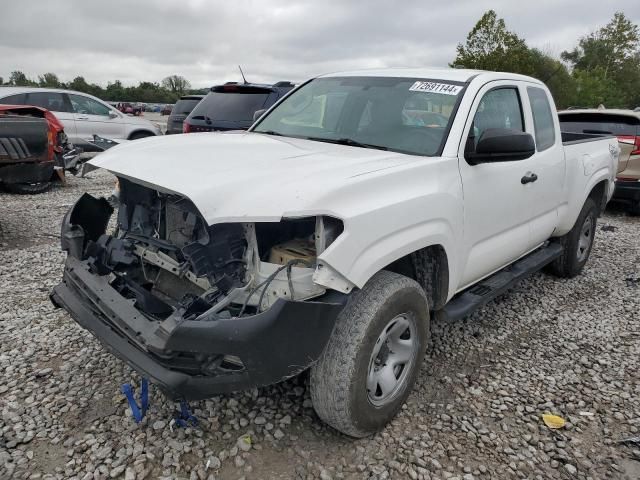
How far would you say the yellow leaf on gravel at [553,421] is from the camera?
285 centimetres

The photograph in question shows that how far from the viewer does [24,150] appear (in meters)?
6.25

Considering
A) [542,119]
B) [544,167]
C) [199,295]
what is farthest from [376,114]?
[199,295]

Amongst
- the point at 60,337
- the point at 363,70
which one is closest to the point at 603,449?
the point at 363,70

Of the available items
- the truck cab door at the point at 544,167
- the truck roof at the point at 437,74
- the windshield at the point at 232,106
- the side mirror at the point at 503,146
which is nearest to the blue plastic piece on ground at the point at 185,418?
the side mirror at the point at 503,146

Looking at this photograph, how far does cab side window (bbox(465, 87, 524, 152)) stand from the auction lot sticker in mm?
199

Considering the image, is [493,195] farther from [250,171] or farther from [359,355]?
[250,171]

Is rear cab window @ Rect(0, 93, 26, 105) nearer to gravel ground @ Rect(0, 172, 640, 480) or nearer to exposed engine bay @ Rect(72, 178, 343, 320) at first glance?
gravel ground @ Rect(0, 172, 640, 480)

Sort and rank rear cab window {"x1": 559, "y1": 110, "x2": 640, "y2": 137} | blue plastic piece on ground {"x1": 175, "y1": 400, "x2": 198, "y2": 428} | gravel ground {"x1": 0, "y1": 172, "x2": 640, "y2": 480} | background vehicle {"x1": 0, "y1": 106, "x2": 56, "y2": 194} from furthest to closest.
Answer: rear cab window {"x1": 559, "y1": 110, "x2": 640, "y2": 137} < background vehicle {"x1": 0, "y1": 106, "x2": 56, "y2": 194} < blue plastic piece on ground {"x1": 175, "y1": 400, "x2": 198, "y2": 428} < gravel ground {"x1": 0, "y1": 172, "x2": 640, "y2": 480}

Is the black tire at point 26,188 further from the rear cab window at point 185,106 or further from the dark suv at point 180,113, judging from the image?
the rear cab window at point 185,106

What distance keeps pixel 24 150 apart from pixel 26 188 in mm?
2355

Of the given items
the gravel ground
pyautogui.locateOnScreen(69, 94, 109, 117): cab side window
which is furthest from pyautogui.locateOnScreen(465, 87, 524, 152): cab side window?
pyautogui.locateOnScreen(69, 94, 109, 117): cab side window

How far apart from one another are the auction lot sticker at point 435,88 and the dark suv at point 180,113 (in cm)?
807

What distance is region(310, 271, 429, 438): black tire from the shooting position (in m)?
2.34

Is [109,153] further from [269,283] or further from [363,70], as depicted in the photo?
[363,70]
